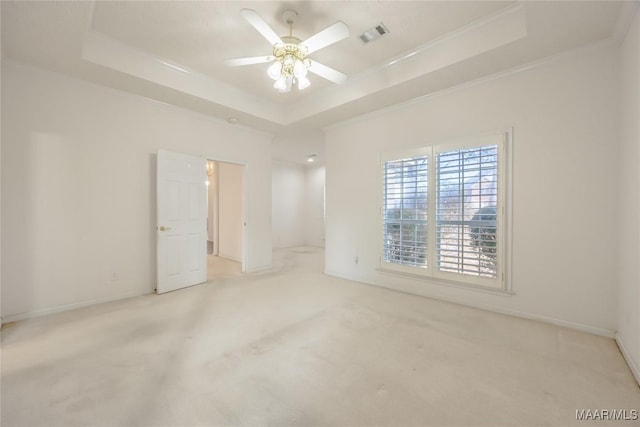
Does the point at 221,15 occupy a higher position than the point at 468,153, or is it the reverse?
the point at 221,15

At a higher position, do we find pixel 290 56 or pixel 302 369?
pixel 290 56

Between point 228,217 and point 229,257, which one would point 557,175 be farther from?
point 229,257

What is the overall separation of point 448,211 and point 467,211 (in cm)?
21

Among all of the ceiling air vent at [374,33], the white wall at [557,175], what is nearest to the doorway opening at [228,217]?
the ceiling air vent at [374,33]

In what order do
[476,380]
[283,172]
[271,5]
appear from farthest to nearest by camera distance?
[283,172] < [271,5] < [476,380]

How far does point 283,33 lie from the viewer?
107 inches

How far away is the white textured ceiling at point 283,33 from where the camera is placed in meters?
2.25

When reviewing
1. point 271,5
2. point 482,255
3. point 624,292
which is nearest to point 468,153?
point 482,255

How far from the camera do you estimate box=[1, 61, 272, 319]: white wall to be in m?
2.77

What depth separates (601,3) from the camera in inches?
79.5

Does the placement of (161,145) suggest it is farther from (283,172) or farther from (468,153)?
(283,172)

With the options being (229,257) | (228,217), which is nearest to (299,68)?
(228,217)

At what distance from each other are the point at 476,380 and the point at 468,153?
2.37 metres

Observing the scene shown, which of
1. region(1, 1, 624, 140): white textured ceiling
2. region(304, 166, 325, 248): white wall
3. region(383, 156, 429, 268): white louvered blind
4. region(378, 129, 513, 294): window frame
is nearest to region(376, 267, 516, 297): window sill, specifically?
region(378, 129, 513, 294): window frame
